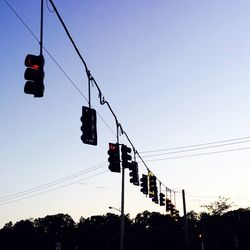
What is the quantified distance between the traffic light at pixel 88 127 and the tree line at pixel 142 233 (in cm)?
6550

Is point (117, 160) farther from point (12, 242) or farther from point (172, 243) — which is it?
point (12, 242)

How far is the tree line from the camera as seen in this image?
93.6 m

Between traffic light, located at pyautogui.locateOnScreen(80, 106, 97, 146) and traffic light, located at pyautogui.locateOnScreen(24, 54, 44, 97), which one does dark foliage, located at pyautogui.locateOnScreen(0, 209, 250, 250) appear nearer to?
traffic light, located at pyautogui.locateOnScreen(80, 106, 97, 146)

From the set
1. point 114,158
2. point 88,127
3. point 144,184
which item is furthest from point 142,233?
point 88,127

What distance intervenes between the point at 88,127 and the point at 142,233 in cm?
10128

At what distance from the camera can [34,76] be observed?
8.73m

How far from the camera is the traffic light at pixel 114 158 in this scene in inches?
626

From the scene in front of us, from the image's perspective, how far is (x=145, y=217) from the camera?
568 ft

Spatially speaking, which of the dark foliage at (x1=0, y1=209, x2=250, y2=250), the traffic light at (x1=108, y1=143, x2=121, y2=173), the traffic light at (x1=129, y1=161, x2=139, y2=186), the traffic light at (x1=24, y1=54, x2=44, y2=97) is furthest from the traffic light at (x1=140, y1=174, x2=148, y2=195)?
the dark foliage at (x1=0, y1=209, x2=250, y2=250)

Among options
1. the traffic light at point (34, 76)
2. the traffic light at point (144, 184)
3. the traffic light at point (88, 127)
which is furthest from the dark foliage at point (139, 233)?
the traffic light at point (34, 76)

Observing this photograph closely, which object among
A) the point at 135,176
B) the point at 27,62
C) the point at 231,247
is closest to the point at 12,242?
the point at 231,247

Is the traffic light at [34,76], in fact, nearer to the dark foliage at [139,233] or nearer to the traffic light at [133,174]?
the traffic light at [133,174]

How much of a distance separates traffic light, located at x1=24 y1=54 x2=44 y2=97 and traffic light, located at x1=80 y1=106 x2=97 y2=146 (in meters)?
3.25

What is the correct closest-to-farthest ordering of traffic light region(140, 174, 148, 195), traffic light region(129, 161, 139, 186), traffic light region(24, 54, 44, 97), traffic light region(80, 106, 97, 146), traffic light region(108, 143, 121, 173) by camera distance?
1. traffic light region(24, 54, 44, 97)
2. traffic light region(80, 106, 97, 146)
3. traffic light region(108, 143, 121, 173)
4. traffic light region(129, 161, 139, 186)
5. traffic light region(140, 174, 148, 195)
